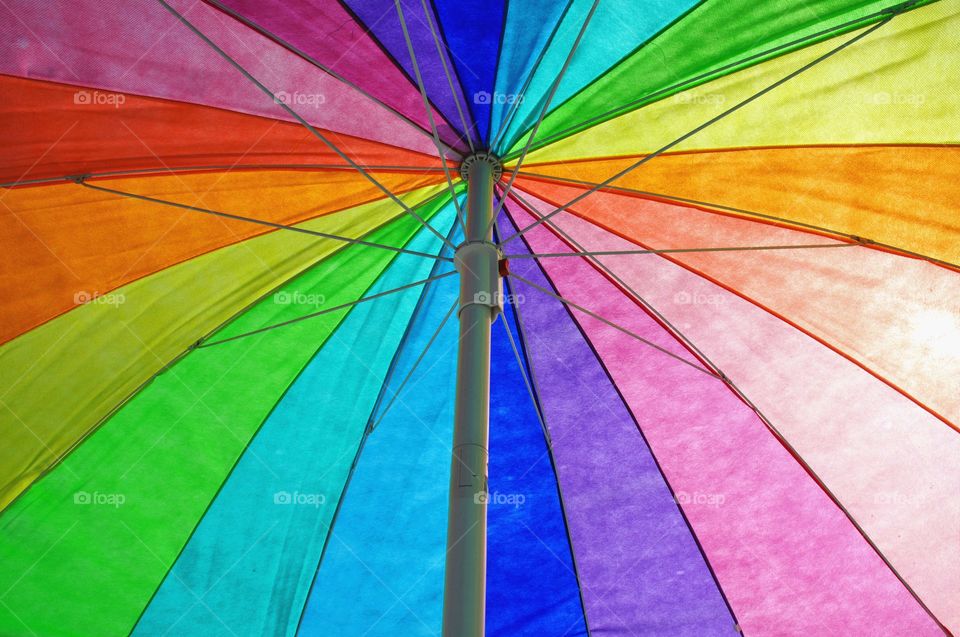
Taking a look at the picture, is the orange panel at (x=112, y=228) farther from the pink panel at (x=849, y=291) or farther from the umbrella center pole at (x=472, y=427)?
the pink panel at (x=849, y=291)

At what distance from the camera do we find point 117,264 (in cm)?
465

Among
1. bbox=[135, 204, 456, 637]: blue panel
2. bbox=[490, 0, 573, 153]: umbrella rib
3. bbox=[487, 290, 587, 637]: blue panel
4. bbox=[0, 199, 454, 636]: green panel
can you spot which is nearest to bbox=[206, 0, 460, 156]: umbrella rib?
bbox=[490, 0, 573, 153]: umbrella rib

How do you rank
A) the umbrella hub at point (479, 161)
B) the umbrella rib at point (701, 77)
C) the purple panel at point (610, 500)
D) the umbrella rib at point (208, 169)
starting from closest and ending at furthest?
the umbrella rib at point (701, 77), the umbrella rib at point (208, 169), the umbrella hub at point (479, 161), the purple panel at point (610, 500)

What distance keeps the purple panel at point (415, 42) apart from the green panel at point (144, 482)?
89cm

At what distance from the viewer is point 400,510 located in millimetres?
5395

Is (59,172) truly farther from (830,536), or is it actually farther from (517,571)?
(830,536)

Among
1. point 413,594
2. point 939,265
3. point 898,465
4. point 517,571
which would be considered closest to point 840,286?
point 939,265

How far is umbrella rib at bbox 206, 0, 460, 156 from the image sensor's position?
394 cm

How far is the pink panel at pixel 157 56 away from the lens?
3.91 meters

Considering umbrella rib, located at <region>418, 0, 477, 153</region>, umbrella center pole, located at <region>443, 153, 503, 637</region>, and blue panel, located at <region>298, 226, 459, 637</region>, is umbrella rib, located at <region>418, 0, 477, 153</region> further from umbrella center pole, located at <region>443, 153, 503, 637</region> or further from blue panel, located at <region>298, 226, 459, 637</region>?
blue panel, located at <region>298, 226, 459, 637</region>

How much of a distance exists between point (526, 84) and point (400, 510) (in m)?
2.69

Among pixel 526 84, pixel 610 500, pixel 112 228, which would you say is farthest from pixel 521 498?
pixel 112 228

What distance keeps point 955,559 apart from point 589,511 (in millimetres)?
2104

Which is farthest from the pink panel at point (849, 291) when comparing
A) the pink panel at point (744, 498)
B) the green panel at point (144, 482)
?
the green panel at point (144, 482)
